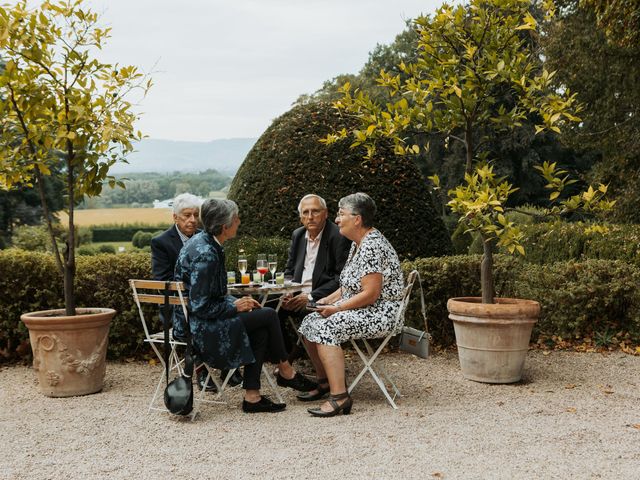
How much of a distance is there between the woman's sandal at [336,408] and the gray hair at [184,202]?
2000 millimetres

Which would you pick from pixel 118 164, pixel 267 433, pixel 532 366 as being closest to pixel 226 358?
pixel 267 433

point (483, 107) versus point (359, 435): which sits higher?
point (483, 107)

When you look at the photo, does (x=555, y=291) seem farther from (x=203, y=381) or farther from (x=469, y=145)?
(x=203, y=381)

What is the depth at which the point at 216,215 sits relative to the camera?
15.9 feet

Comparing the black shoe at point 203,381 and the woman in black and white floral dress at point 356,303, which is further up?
the woman in black and white floral dress at point 356,303

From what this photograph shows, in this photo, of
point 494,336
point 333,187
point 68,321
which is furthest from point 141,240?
Result: point 494,336

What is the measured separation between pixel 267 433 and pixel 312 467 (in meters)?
0.74

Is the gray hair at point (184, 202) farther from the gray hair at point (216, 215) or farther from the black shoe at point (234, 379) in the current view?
the black shoe at point (234, 379)

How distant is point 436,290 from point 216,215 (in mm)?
3119

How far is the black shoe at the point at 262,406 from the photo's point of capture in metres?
5.03

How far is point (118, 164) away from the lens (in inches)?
227

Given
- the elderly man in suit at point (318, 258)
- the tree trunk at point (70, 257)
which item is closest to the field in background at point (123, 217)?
the tree trunk at point (70, 257)

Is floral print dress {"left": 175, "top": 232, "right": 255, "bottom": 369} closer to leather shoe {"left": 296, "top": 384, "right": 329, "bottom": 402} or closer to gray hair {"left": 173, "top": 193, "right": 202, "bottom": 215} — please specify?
leather shoe {"left": 296, "top": 384, "right": 329, "bottom": 402}

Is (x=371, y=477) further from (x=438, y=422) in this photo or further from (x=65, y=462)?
(x=65, y=462)
